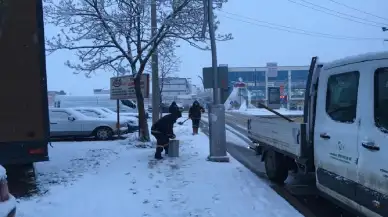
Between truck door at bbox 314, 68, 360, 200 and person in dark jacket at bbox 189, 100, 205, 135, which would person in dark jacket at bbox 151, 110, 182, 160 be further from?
person in dark jacket at bbox 189, 100, 205, 135

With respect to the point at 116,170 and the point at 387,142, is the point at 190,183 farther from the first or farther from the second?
the point at 387,142

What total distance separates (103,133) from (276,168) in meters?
12.9

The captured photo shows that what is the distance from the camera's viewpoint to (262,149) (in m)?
10.3

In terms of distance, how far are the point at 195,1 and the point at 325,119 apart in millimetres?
9705

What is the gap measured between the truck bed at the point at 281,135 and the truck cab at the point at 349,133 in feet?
0.05

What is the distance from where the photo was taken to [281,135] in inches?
323

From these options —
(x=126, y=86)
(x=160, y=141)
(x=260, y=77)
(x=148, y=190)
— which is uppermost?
(x=260, y=77)

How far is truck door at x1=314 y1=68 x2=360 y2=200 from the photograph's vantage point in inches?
207

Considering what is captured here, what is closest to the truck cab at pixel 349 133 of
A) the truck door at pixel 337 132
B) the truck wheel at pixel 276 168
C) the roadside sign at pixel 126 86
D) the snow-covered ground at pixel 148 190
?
the truck door at pixel 337 132

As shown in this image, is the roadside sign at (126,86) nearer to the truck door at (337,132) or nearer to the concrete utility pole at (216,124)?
the concrete utility pole at (216,124)

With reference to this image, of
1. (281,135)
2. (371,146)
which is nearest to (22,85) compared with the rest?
(281,135)

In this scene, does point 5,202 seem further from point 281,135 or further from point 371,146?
point 281,135

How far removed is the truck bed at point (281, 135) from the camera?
6902mm

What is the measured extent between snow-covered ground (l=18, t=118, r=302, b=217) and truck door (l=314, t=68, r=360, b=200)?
0.96 m
